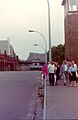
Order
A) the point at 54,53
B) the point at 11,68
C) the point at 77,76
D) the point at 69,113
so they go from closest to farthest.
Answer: the point at 69,113 < the point at 77,76 < the point at 54,53 < the point at 11,68

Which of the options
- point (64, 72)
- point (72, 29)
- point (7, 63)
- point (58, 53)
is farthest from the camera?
point (7, 63)

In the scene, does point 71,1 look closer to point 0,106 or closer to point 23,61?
point 0,106

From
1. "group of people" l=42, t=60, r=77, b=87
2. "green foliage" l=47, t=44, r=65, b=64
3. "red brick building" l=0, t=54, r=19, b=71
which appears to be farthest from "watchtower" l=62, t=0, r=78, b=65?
"red brick building" l=0, t=54, r=19, b=71

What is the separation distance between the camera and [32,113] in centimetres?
1408

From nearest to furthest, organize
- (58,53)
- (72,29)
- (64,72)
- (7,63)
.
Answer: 1. (64,72)
2. (72,29)
3. (58,53)
4. (7,63)

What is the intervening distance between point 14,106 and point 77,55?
118 feet

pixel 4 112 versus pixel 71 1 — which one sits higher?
pixel 71 1

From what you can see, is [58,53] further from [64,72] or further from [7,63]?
[64,72]

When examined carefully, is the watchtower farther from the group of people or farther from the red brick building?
the red brick building

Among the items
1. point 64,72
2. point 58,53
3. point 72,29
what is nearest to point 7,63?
point 58,53

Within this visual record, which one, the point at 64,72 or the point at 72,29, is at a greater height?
the point at 72,29

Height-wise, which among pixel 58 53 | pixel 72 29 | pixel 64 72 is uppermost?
pixel 72 29

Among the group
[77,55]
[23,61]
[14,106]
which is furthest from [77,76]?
[23,61]

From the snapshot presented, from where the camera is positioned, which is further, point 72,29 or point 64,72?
point 72,29
